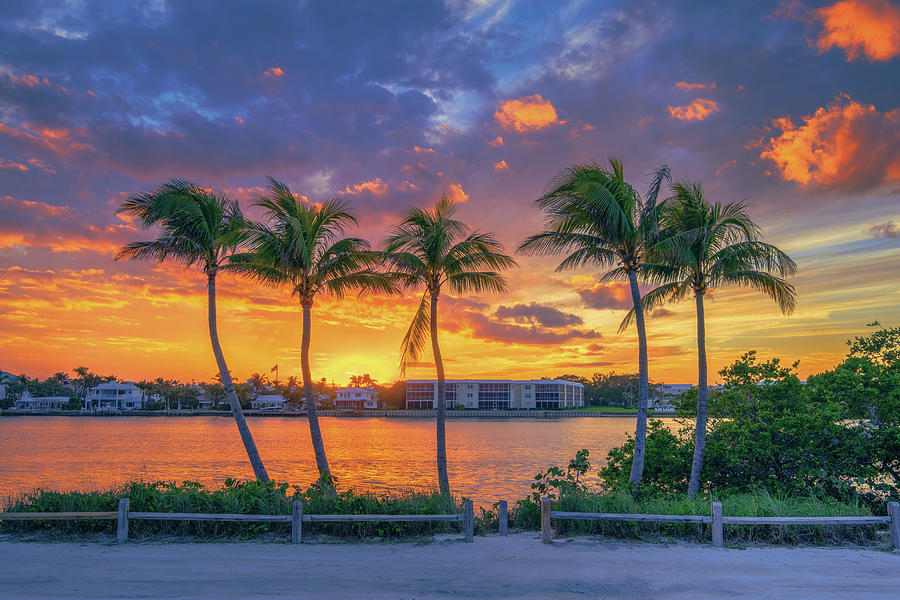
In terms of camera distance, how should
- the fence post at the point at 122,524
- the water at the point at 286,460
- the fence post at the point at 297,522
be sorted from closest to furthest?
the fence post at the point at 122,524
the fence post at the point at 297,522
the water at the point at 286,460

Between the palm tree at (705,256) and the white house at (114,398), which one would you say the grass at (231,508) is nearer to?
the palm tree at (705,256)

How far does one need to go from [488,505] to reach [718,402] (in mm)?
12686

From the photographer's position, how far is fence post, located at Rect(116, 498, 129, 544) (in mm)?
11852

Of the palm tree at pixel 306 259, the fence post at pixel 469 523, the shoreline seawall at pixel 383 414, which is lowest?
the shoreline seawall at pixel 383 414

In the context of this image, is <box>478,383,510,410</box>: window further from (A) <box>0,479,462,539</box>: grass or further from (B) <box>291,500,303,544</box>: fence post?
(B) <box>291,500,303,544</box>: fence post

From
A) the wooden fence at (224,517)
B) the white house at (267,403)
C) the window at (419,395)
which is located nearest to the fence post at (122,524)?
the wooden fence at (224,517)

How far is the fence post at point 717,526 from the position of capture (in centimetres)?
1192

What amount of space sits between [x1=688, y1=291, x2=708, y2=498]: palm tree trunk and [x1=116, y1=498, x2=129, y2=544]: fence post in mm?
14148

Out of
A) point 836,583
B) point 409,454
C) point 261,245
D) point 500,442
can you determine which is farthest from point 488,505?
point 500,442

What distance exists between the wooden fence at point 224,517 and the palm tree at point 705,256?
883cm

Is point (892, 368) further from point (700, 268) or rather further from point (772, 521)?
point (772, 521)

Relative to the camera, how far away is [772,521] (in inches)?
463

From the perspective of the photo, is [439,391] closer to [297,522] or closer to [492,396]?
[297,522]

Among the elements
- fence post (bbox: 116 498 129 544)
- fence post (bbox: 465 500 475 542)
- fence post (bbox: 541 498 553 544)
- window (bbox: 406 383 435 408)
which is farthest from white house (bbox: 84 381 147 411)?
fence post (bbox: 541 498 553 544)
